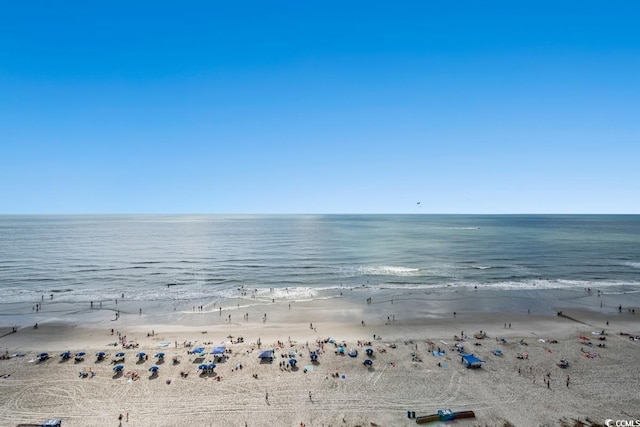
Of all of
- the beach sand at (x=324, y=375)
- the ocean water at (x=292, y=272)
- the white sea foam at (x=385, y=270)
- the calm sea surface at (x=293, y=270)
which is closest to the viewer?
the beach sand at (x=324, y=375)

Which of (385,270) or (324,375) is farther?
(385,270)

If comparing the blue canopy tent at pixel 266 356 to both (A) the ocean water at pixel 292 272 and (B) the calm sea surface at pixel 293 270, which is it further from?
(B) the calm sea surface at pixel 293 270

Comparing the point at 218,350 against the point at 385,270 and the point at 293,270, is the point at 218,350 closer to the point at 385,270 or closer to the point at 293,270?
the point at 293,270

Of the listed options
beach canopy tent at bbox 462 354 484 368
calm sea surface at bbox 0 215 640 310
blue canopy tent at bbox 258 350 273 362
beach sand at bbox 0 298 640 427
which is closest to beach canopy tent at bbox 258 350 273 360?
blue canopy tent at bbox 258 350 273 362

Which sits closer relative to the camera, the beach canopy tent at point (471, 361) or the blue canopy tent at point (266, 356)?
the beach canopy tent at point (471, 361)

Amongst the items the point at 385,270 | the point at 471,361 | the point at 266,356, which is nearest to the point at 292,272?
the point at 385,270

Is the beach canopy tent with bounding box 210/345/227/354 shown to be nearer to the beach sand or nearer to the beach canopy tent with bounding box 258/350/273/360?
the beach sand

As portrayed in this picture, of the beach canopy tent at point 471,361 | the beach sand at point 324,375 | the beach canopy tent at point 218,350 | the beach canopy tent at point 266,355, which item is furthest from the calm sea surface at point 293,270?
the beach canopy tent at point 471,361
